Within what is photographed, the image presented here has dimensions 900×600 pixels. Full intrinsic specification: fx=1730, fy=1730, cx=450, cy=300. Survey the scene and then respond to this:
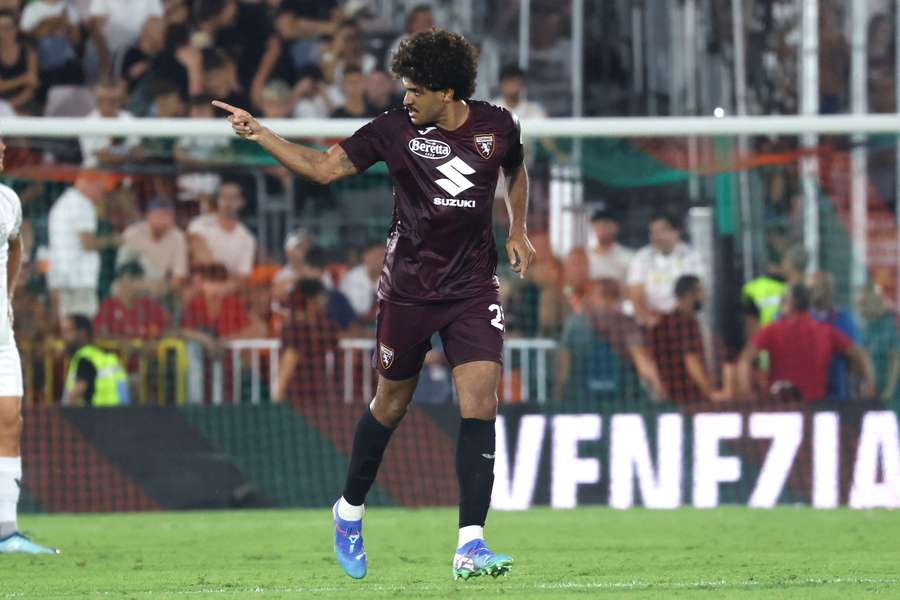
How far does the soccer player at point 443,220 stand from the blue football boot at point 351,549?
59cm

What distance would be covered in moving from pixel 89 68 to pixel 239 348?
3798 mm

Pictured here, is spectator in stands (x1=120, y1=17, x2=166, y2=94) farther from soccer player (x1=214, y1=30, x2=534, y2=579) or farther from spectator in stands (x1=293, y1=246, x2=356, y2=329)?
soccer player (x1=214, y1=30, x2=534, y2=579)

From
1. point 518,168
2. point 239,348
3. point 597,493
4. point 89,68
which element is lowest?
point 597,493

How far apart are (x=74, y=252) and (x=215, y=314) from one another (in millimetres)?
1104

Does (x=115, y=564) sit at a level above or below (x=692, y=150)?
below

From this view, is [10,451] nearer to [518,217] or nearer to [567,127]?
[518,217]

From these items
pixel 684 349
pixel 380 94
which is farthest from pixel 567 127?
pixel 380 94

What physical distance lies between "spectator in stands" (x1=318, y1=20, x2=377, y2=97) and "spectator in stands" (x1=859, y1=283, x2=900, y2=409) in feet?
16.1

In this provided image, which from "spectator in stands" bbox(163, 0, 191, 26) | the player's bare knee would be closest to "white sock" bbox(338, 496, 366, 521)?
the player's bare knee

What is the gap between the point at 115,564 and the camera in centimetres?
819

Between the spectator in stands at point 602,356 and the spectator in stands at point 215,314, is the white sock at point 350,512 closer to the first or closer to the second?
the spectator in stands at point 602,356

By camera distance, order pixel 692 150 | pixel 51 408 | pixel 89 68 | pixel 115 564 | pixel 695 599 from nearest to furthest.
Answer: pixel 695 599 < pixel 115 564 < pixel 51 408 < pixel 692 150 < pixel 89 68

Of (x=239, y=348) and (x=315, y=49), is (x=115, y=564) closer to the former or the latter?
(x=239, y=348)

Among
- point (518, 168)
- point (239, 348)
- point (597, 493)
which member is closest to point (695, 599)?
point (518, 168)
